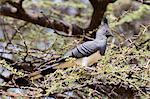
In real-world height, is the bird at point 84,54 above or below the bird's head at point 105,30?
below

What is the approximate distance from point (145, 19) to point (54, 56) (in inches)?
87.9

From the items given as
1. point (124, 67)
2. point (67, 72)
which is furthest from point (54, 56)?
point (124, 67)

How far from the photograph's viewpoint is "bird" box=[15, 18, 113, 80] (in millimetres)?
1384

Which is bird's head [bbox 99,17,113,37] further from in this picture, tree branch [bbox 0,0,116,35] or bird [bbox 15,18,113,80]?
tree branch [bbox 0,0,116,35]

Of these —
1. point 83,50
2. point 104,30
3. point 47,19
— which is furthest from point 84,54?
point 47,19

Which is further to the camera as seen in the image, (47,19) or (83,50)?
(47,19)

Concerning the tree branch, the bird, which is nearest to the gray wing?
the bird

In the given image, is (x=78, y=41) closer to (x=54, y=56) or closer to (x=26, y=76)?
(x=54, y=56)

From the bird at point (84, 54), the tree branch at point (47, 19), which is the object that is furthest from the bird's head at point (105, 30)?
the tree branch at point (47, 19)

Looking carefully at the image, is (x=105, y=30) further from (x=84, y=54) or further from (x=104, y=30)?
(x=84, y=54)

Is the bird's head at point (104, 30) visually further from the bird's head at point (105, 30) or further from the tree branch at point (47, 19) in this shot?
the tree branch at point (47, 19)

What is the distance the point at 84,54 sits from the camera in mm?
1494

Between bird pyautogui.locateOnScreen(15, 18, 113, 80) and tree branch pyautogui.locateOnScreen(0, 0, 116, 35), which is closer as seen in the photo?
bird pyautogui.locateOnScreen(15, 18, 113, 80)

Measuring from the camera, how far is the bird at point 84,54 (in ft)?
4.54
